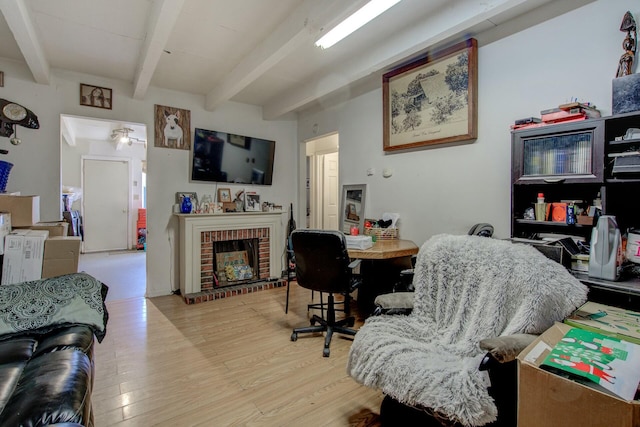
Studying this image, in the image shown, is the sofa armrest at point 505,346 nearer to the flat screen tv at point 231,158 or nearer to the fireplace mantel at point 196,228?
the fireplace mantel at point 196,228

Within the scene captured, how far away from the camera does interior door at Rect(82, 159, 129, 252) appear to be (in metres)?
6.90

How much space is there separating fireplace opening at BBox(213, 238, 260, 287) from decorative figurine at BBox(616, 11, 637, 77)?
3.93m

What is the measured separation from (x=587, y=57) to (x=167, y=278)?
459 centimetres

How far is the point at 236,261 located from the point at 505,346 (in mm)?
3676

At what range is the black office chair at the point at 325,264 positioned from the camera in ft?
7.94

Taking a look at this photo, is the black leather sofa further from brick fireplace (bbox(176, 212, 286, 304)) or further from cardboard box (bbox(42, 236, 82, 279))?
brick fireplace (bbox(176, 212, 286, 304))

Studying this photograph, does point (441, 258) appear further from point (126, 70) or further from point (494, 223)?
point (126, 70)

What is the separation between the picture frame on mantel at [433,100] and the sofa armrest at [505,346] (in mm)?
1781

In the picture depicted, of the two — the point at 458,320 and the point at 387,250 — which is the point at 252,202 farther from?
the point at 458,320

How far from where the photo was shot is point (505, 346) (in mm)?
1256

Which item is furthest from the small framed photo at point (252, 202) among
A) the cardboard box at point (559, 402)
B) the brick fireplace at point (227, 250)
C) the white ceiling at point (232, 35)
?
the cardboard box at point (559, 402)

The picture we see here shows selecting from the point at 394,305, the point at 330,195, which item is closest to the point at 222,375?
the point at 394,305

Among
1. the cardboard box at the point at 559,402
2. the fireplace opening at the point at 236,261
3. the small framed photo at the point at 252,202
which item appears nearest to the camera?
the cardboard box at the point at 559,402

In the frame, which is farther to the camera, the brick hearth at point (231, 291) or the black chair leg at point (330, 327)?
the brick hearth at point (231, 291)
